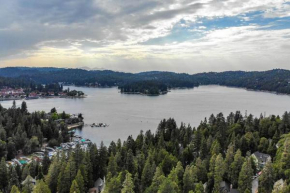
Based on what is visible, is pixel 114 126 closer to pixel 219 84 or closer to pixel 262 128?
pixel 262 128

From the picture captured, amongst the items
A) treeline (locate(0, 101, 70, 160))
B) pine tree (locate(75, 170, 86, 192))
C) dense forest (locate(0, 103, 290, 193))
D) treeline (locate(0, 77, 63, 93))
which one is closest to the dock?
treeline (locate(0, 101, 70, 160))

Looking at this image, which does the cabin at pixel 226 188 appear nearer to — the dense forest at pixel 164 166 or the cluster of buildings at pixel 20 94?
the dense forest at pixel 164 166

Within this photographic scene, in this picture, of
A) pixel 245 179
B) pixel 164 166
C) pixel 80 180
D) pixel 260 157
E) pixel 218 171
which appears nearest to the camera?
pixel 245 179

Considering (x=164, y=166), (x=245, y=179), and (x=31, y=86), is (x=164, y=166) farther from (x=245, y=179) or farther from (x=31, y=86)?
(x=31, y=86)

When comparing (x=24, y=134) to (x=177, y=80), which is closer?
(x=24, y=134)

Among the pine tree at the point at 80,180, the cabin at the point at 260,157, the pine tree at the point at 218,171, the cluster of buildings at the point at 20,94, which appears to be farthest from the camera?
the cluster of buildings at the point at 20,94

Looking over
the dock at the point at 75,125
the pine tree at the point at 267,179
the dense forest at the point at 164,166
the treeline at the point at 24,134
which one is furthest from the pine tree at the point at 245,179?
the dock at the point at 75,125

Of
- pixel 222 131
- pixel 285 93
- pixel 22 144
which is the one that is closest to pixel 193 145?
pixel 222 131

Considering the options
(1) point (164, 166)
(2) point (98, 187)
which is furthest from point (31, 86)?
(1) point (164, 166)
